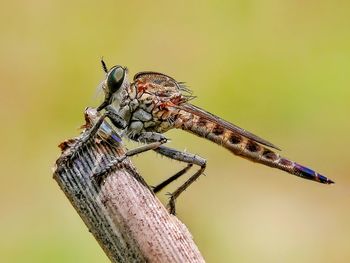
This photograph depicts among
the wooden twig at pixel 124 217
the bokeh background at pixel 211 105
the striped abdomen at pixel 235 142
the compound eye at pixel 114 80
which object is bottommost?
the wooden twig at pixel 124 217

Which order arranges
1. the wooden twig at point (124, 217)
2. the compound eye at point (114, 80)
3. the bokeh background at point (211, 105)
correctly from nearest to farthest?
the wooden twig at point (124, 217)
the compound eye at point (114, 80)
the bokeh background at point (211, 105)

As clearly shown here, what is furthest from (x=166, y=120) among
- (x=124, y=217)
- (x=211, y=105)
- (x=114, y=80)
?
(x=211, y=105)

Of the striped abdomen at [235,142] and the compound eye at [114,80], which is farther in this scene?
the striped abdomen at [235,142]

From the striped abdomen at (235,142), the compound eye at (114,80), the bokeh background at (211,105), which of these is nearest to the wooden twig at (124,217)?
the compound eye at (114,80)

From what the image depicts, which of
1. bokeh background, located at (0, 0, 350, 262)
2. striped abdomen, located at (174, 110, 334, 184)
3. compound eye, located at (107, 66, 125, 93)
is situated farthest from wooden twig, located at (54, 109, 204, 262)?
bokeh background, located at (0, 0, 350, 262)

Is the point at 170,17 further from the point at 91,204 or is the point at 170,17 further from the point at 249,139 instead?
the point at 91,204

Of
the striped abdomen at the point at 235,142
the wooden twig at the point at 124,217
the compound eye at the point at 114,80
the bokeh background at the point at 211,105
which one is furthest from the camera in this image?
the bokeh background at the point at 211,105

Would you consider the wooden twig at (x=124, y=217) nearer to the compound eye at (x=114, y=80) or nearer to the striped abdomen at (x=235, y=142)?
the compound eye at (x=114, y=80)

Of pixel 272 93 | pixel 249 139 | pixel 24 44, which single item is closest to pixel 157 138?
pixel 249 139
